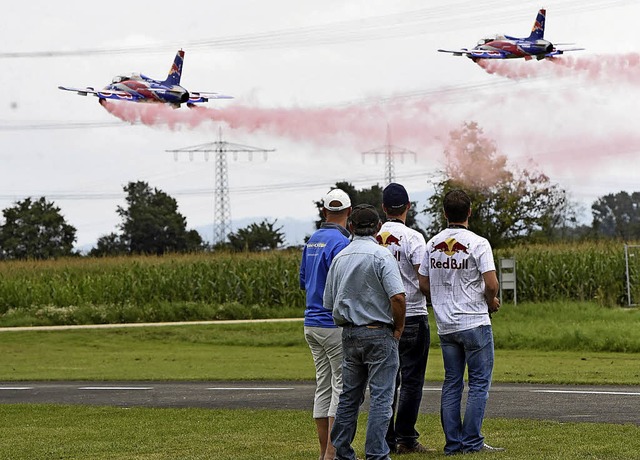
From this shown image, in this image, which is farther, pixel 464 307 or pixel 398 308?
pixel 464 307

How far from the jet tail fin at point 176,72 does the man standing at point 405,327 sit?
67.0 ft

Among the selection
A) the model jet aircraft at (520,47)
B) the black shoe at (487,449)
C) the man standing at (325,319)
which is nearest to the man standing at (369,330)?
the man standing at (325,319)

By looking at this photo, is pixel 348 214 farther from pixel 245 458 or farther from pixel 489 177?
pixel 489 177

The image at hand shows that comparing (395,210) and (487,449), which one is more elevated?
(395,210)

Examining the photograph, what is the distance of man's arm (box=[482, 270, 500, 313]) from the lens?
9.85 metres

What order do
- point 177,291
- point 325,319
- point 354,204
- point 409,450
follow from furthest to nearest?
point 354,204 → point 177,291 → point 409,450 → point 325,319

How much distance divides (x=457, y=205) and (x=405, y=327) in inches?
49.7

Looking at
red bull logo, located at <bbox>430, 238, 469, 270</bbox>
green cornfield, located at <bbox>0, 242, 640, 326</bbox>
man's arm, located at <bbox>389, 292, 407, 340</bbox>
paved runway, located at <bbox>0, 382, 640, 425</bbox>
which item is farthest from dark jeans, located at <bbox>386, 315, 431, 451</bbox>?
green cornfield, located at <bbox>0, 242, 640, 326</bbox>

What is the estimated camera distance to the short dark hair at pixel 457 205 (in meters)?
10.0

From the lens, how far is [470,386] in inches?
395

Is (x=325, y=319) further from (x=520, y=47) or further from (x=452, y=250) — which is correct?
(x=520, y=47)

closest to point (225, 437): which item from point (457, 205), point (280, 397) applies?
point (457, 205)

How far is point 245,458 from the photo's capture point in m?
10.2

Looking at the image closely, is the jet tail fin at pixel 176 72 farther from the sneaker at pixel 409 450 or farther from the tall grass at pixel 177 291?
the sneaker at pixel 409 450
